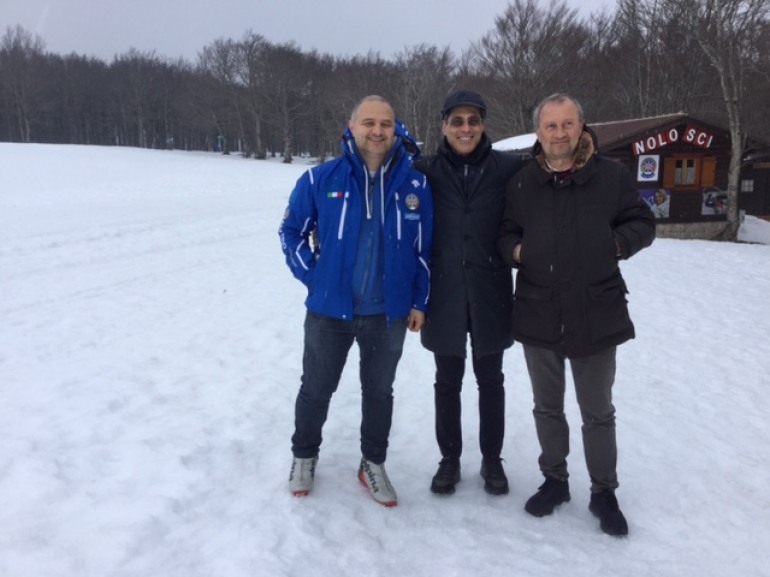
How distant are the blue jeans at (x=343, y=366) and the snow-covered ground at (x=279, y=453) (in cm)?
32

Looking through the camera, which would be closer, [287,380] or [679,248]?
[287,380]

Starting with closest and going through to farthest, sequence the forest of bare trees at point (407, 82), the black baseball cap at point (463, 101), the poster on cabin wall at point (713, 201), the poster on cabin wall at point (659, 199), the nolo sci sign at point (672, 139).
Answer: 1. the black baseball cap at point (463, 101)
2. the nolo sci sign at point (672, 139)
3. the poster on cabin wall at point (659, 199)
4. the poster on cabin wall at point (713, 201)
5. the forest of bare trees at point (407, 82)

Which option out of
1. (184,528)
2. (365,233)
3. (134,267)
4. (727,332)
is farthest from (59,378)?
(727,332)

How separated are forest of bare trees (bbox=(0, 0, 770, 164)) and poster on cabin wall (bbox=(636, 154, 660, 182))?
262cm

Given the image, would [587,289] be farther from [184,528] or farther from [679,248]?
[679,248]

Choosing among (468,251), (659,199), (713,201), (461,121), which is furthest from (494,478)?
(713,201)

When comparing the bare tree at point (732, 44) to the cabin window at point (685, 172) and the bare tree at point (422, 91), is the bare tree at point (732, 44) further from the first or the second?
the bare tree at point (422, 91)

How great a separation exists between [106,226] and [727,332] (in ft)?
39.7

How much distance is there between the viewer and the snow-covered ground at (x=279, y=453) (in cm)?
269

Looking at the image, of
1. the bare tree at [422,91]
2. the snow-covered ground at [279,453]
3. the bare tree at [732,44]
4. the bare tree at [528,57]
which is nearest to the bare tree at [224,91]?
the bare tree at [422,91]

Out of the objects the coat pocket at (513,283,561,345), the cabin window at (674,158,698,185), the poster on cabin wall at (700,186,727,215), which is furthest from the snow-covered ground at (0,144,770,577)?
the poster on cabin wall at (700,186,727,215)

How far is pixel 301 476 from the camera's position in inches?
124

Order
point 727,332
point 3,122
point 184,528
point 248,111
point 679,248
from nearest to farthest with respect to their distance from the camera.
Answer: point 184,528 → point 727,332 → point 679,248 → point 248,111 → point 3,122

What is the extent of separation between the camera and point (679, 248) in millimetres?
14930
